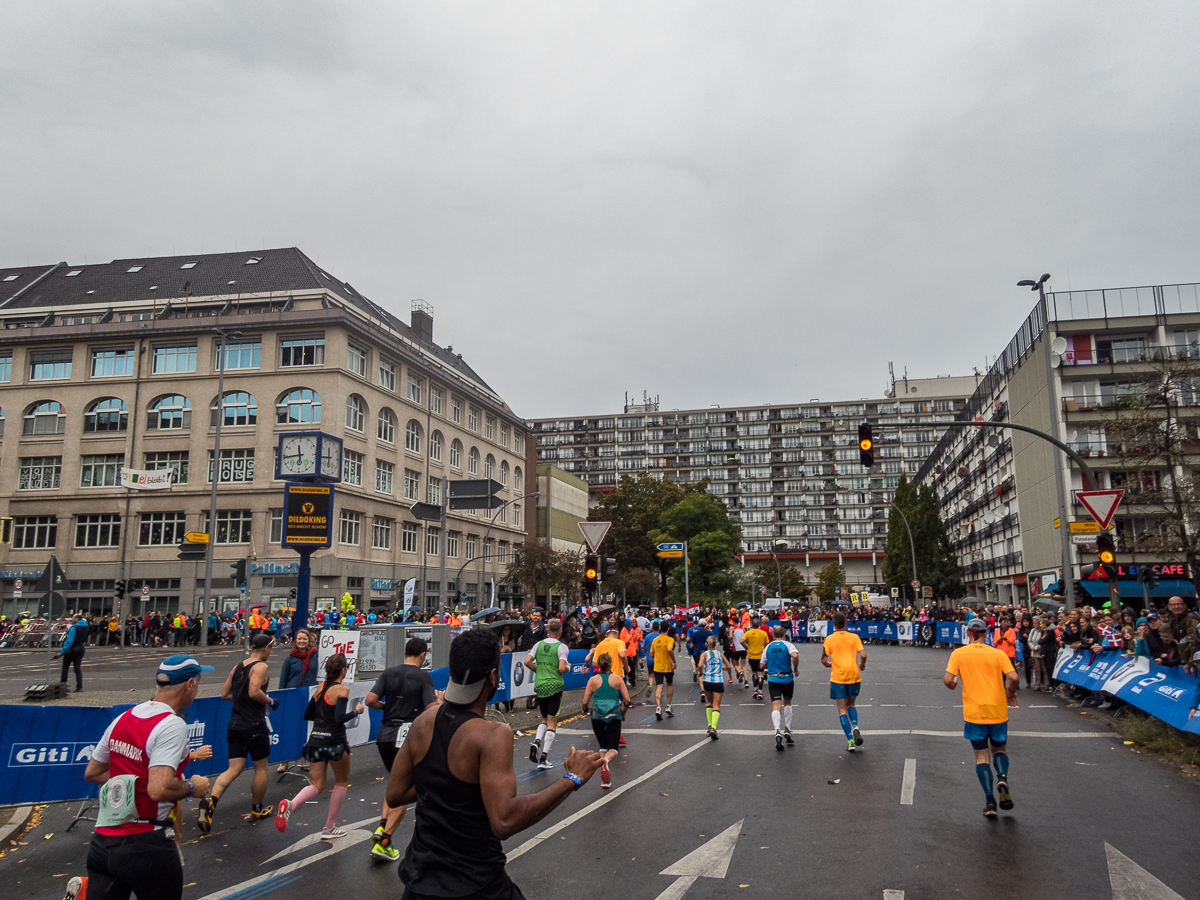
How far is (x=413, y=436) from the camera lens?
61688 mm

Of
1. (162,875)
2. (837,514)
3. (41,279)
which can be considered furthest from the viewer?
(837,514)

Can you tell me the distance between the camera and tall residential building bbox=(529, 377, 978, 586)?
127 meters

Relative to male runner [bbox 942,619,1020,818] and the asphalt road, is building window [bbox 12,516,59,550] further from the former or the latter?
male runner [bbox 942,619,1020,818]

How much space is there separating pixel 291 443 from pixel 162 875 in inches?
783

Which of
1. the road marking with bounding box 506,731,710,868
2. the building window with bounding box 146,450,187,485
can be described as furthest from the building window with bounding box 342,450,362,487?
the road marking with bounding box 506,731,710,868

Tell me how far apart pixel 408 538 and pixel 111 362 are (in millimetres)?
21950

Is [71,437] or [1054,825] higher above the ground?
[71,437]

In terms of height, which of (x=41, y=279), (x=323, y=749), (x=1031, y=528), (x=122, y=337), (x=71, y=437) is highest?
(x=41, y=279)

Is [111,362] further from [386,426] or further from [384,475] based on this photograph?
[384,475]

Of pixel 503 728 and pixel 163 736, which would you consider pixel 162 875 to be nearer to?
pixel 163 736

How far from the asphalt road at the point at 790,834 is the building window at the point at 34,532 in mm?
51138

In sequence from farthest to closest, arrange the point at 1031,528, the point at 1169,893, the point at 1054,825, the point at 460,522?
the point at 460,522 < the point at 1031,528 < the point at 1054,825 < the point at 1169,893

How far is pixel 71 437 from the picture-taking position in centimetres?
5384

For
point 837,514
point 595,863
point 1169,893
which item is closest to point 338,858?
point 595,863
